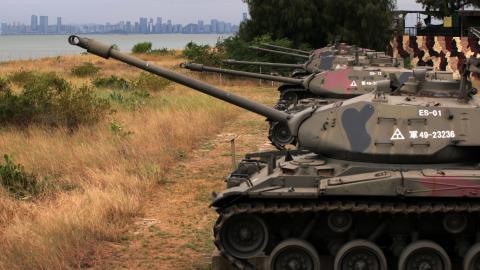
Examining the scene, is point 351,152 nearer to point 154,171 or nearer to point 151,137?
point 154,171

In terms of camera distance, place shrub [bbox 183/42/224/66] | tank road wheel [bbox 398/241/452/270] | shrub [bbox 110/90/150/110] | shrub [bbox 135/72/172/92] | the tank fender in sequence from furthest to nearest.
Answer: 1. shrub [bbox 183/42/224/66]
2. shrub [bbox 135/72/172/92]
3. shrub [bbox 110/90/150/110]
4. the tank fender
5. tank road wheel [bbox 398/241/452/270]

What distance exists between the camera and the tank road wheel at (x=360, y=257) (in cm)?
688

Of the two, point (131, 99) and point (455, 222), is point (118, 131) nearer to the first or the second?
point (131, 99)

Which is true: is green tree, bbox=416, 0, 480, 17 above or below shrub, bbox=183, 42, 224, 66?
above

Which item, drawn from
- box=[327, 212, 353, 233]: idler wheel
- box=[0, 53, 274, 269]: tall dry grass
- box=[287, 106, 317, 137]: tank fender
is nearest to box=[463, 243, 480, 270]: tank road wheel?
box=[327, 212, 353, 233]: idler wheel

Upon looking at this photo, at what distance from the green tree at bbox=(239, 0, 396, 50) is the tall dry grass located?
15.6 meters

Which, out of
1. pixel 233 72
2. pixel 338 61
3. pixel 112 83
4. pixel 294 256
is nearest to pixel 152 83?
pixel 112 83

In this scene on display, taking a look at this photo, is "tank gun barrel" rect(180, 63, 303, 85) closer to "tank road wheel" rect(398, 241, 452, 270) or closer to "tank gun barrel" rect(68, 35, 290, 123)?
"tank gun barrel" rect(68, 35, 290, 123)

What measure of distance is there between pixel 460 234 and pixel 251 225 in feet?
6.79

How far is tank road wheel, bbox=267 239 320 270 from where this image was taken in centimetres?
698

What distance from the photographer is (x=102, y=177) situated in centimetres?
1161

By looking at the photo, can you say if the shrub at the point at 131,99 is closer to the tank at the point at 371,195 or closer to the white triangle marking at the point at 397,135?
the tank at the point at 371,195

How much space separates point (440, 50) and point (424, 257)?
1143 inches

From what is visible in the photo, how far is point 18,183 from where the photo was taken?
1088 cm
